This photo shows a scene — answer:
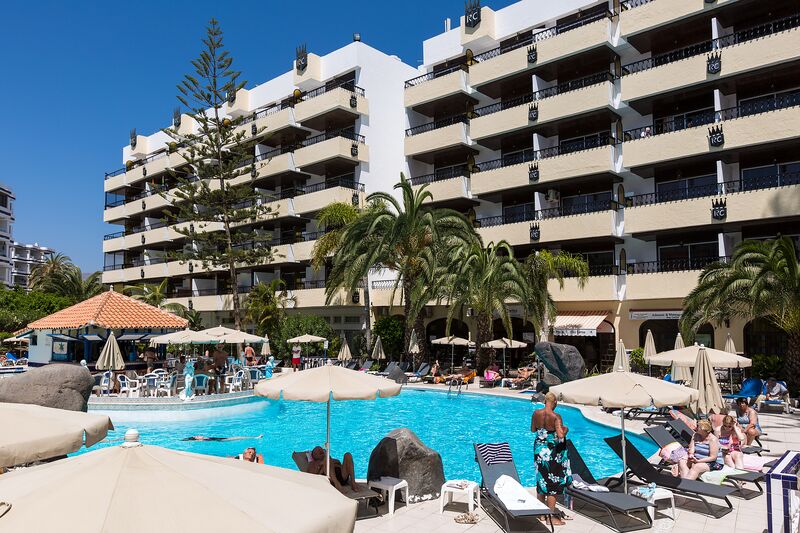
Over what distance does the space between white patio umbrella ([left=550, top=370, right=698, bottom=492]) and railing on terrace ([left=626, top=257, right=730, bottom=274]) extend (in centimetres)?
1791


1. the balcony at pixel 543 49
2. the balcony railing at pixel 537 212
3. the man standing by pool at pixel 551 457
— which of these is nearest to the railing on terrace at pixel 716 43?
the balcony at pixel 543 49

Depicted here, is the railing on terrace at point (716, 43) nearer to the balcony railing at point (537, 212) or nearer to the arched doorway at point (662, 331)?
the balcony railing at point (537, 212)

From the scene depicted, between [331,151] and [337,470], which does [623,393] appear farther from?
[331,151]

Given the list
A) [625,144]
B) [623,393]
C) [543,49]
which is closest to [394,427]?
[623,393]

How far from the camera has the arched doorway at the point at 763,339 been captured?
24.3 m

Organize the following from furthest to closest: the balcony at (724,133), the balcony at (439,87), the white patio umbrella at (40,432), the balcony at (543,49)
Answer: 1. the balcony at (439,87)
2. the balcony at (543,49)
3. the balcony at (724,133)
4. the white patio umbrella at (40,432)

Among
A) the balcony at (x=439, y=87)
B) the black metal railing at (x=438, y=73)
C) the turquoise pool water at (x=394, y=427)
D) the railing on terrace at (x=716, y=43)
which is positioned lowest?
the turquoise pool water at (x=394, y=427)

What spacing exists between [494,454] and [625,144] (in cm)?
2196

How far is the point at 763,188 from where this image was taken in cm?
2398

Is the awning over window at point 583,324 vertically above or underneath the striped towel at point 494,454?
above

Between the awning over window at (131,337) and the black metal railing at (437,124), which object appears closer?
the awning over window at (131,337)

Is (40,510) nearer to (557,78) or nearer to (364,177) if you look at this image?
(557,78)

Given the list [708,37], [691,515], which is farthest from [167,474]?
[708,37]

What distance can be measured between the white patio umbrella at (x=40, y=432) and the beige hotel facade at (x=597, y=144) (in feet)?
78.5
